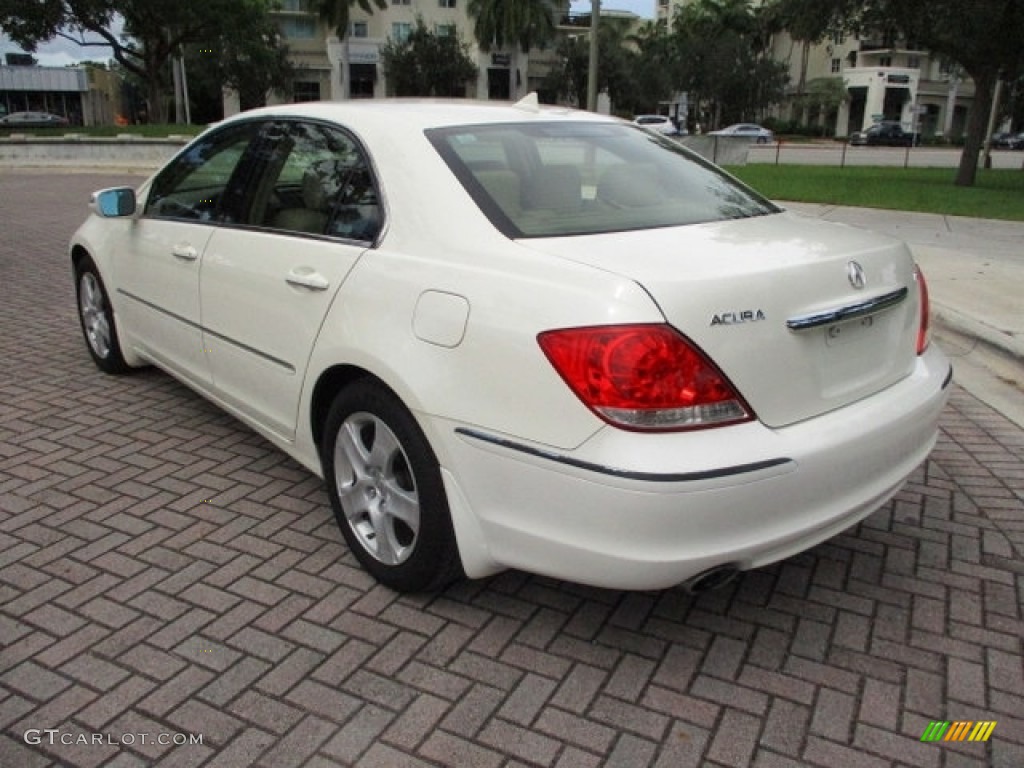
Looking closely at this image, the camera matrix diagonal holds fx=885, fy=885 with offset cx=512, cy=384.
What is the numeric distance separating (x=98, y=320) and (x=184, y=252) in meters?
1.67

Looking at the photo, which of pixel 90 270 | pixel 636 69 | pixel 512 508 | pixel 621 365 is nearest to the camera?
pixel 621 365

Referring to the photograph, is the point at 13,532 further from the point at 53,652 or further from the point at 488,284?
the point at 488,284

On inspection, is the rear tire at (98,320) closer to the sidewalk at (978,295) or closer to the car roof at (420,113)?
the car roof at (420,113)

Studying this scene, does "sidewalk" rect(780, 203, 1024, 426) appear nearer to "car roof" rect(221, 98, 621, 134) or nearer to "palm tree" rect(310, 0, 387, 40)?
"car roof" rect(221, 98, 621, 134)

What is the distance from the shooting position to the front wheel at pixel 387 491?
272 cm

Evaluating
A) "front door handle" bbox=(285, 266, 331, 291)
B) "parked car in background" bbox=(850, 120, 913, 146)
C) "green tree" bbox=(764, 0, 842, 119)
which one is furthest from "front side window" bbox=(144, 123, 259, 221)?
"parked car in background" bbox=(850, 120, 913, 146)

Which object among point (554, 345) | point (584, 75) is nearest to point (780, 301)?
point (554, 345)

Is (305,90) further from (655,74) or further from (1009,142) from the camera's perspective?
(1009,142)

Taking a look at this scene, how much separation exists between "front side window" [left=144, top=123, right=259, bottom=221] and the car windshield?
124 centimetres

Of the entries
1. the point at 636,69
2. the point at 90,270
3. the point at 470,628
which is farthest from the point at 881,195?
the point at 636,69

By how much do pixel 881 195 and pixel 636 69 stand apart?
2383 inches

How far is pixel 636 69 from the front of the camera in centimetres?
7288

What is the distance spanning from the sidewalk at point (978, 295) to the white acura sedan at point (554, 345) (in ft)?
9.06

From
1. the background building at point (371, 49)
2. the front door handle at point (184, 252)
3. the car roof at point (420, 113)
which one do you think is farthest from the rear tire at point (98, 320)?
the background building at point (371, 49)
